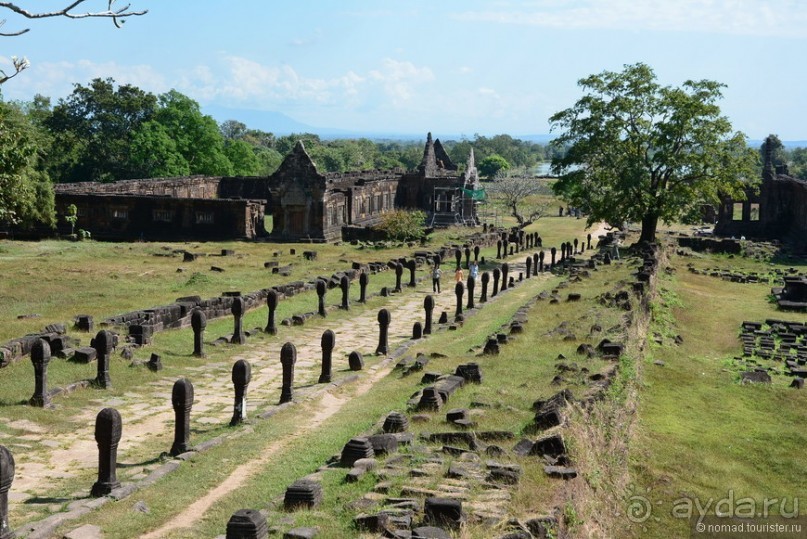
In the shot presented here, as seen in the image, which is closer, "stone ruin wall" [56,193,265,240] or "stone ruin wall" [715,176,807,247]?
"stone ruin wall" [56,193,265,240]

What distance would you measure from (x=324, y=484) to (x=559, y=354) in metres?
9.13

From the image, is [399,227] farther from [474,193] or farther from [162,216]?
[474,193]

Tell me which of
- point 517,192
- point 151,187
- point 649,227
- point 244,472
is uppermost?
point 517,192

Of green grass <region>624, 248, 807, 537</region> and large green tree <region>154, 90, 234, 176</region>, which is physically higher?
large green tree <region>154, 90, 234, 176</region>

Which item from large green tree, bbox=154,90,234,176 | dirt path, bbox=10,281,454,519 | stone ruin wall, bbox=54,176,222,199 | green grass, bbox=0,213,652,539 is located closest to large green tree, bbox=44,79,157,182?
large green tree, bbox=154,90,234,176

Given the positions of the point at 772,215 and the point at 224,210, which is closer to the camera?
the point at 224,210

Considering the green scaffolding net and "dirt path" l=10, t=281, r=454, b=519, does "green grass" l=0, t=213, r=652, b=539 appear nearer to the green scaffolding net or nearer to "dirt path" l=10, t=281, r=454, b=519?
"dirt path" l=10, t=281, r=454, b=519

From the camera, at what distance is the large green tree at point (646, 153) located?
4688 cm

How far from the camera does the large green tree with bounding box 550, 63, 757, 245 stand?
46875 mm

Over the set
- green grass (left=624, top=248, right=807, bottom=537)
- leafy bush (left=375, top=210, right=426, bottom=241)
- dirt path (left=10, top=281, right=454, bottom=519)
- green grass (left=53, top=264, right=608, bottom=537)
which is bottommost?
green grass (left=624, top=248, right=807, bottom=537)

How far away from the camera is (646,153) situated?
48.5 meters

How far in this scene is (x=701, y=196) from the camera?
4744cm

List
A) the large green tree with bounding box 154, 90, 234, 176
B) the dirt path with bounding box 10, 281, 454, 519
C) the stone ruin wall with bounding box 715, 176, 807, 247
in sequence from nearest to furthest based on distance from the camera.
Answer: the dirt path with bounding box 10, 281, 454, 519 → the stone ruin wall with bounding box 715, 176, 807, 247 → the large green tree with bounding box 154, 90, 234, 176

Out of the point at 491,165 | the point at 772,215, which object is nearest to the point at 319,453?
the point at 772,215
